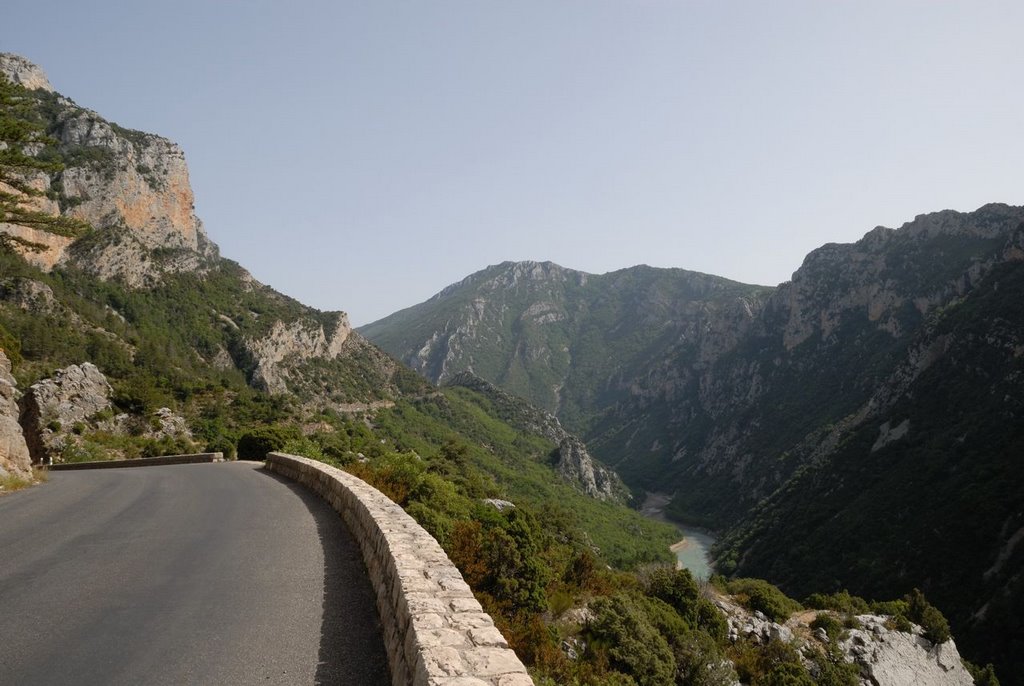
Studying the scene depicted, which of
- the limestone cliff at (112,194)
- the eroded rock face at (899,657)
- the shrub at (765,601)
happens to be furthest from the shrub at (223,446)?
the limestone cliff at (112,194)

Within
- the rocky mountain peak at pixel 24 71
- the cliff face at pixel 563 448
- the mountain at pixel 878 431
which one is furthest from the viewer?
the cliff face at pixel 563 448

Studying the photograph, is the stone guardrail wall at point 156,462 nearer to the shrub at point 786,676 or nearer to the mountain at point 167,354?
the mountain at point 167,354

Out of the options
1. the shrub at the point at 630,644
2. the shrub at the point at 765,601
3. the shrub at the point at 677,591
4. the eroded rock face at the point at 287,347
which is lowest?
the shrub at the point at 765,601

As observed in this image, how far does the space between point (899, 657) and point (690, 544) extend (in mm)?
70316

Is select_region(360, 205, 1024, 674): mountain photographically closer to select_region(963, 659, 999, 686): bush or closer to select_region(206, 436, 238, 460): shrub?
select_region(963, 659, 999, 686): bush

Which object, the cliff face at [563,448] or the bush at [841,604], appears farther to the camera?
the cliff face at [563,448]

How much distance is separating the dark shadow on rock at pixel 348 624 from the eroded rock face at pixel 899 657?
37.3 metres

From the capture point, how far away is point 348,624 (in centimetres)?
642

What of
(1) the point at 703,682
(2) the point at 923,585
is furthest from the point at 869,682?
(2) the point at 923,585

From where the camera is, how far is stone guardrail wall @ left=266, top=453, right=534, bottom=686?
436 cm

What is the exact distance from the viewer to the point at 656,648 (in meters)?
17.7

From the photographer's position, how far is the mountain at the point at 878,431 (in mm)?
51375

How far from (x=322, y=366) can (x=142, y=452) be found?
65578mm

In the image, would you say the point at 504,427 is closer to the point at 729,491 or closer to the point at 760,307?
the point at 729,491
